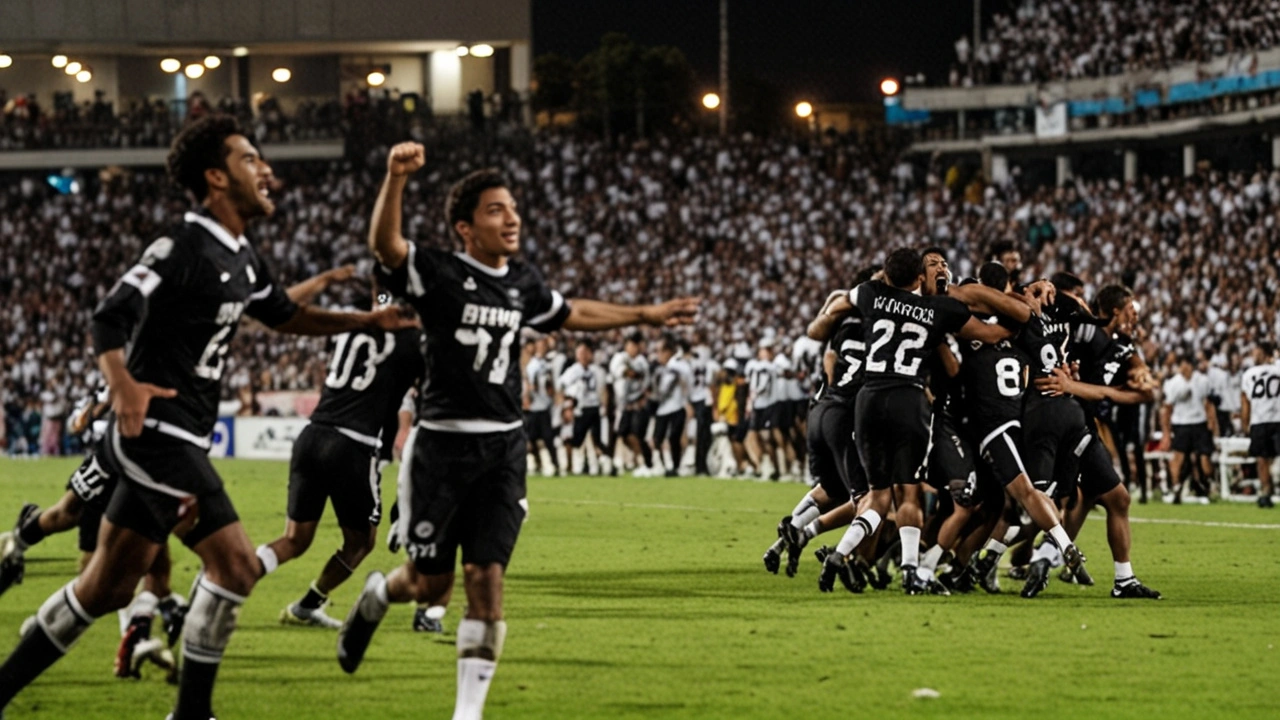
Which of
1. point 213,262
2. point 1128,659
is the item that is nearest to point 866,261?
point 1128,659

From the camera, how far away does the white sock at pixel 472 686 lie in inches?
296

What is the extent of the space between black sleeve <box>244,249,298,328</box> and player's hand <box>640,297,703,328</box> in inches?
59.4

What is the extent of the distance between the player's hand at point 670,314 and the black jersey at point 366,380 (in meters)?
2.99

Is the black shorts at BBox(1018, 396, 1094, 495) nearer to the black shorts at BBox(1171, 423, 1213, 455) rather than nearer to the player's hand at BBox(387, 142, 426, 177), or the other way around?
the player's hand at BBox(387, 142, 426, 177)

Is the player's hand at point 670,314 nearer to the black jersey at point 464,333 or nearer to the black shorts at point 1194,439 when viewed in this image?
the black jersey at point 464,333

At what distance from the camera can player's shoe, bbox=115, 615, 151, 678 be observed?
30.6 feet

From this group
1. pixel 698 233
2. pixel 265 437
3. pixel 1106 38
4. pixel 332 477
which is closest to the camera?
pixel 332 477

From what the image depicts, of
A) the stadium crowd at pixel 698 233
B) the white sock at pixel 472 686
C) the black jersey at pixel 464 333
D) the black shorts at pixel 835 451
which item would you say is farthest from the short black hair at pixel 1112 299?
the stadium crowd at pixel 698 233

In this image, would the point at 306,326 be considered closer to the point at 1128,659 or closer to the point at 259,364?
the point at 1128,659

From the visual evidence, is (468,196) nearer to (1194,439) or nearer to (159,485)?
(159,485)

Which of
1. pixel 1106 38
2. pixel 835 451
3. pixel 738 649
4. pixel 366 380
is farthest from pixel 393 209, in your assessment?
pixel 1106 38

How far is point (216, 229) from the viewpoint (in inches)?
303

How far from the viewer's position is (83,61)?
64.1m

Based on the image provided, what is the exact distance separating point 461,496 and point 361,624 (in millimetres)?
1111
